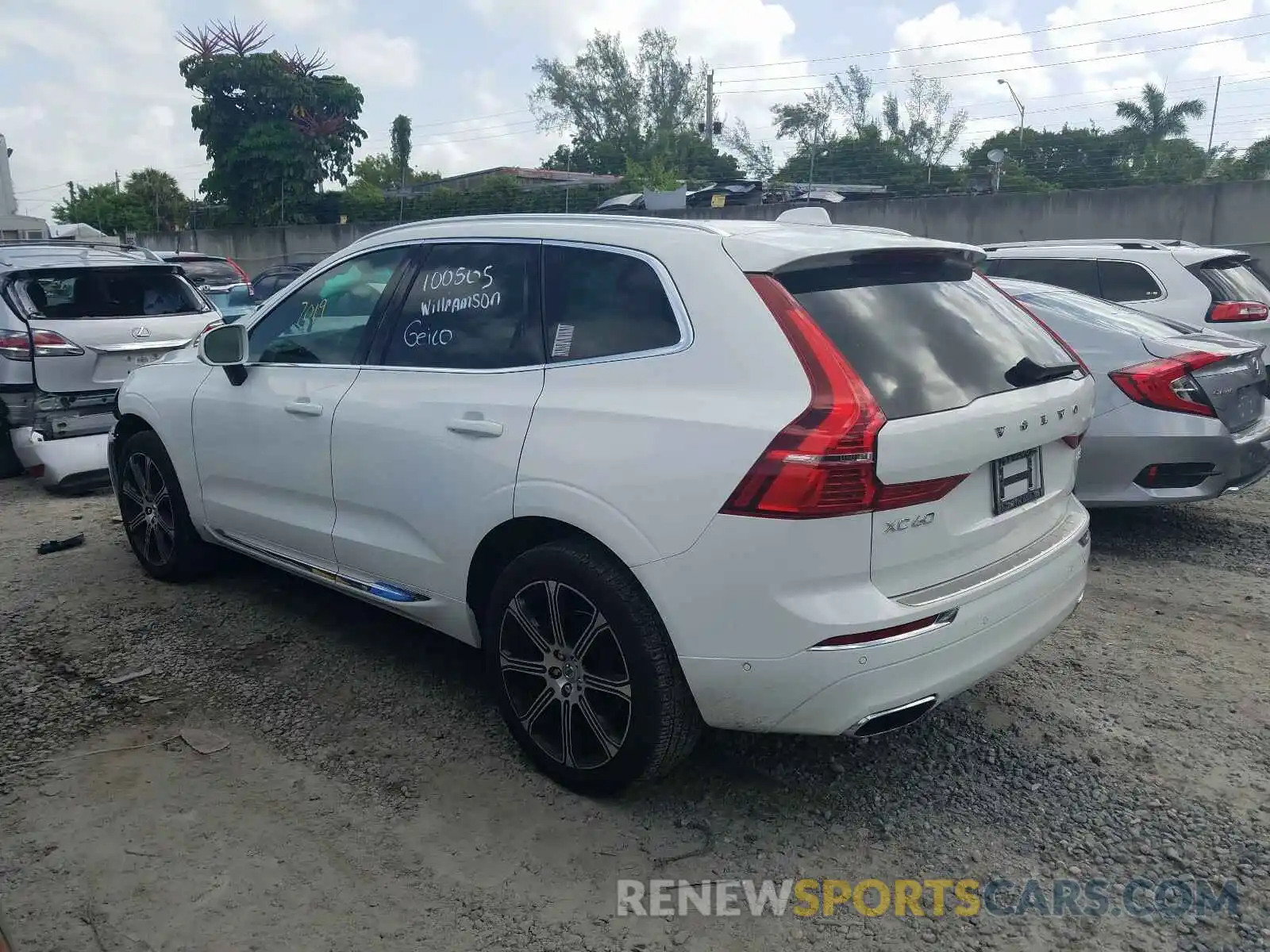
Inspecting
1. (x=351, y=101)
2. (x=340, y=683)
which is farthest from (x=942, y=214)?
(x=351, y=101)

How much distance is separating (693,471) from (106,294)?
6.46 m

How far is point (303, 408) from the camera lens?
156 inches

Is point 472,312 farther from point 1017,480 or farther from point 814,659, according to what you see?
point 1017,480

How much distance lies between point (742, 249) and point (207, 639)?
3007 mm

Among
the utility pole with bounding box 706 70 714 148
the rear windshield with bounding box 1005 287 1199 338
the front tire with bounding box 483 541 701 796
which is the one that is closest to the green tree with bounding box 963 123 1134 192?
the rear windshield with bounding box 1005 287 1199 338

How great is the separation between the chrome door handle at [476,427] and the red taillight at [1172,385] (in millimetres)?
3574

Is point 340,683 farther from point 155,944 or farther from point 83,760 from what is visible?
point 155,944

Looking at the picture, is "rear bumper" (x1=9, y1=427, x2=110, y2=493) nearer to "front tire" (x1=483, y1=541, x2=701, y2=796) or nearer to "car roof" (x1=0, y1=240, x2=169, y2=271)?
"car roof" (x1=0, y1=240, x2=169, y2=271)

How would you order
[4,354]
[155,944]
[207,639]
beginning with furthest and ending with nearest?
[4,354]
[207,639]
[155,944]

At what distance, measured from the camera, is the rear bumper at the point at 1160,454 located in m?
5.02

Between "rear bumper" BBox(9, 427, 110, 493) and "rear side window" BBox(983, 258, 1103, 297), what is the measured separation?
21.7ft

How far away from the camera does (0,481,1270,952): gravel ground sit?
2.59 metres

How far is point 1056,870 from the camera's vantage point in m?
2.75

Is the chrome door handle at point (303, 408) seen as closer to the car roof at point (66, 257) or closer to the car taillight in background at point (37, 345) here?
the car taillight in background at point (37, 345)
